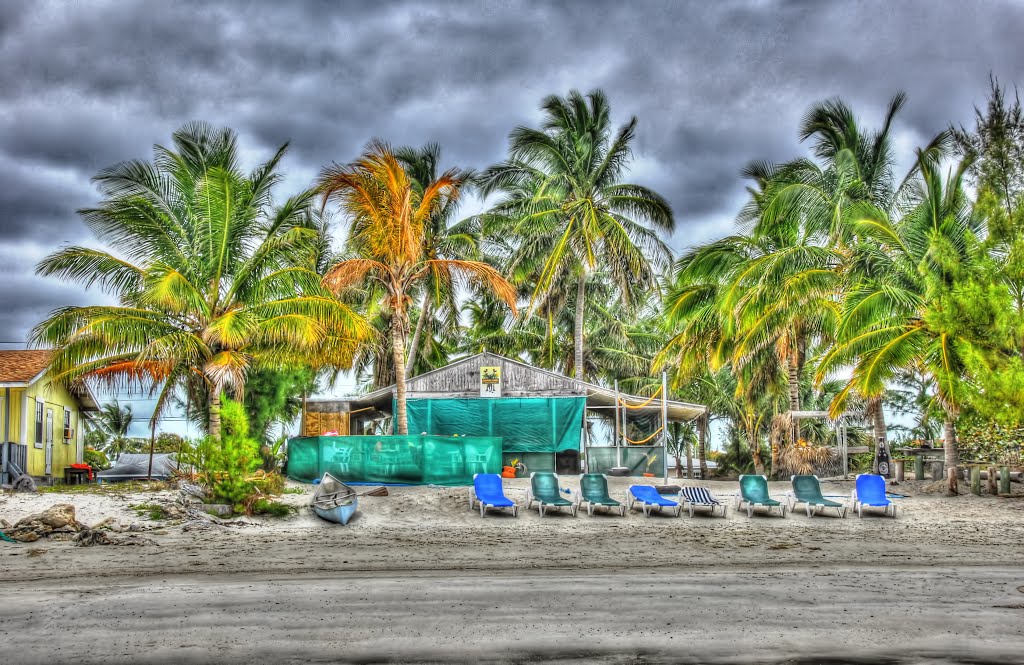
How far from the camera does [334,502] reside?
1534 cm

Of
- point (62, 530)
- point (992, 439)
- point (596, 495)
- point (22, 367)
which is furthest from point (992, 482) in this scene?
point (22, 367)

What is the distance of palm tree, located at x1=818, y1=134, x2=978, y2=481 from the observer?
17828 millimetres

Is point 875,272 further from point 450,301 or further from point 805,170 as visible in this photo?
point 450,301

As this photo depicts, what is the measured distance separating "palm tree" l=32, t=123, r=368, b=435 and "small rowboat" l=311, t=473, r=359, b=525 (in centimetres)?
313

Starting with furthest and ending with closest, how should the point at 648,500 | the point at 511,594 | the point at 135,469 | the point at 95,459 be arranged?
the point at 95,459, the point at 135,469, the point at 648,500, the point at 511,594

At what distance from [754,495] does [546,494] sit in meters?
4.16

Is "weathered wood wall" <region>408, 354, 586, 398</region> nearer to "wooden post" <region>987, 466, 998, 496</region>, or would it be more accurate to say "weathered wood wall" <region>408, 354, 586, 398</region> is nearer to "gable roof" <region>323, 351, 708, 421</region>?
"gable roof" <region>323, 351, 708, 421</region>

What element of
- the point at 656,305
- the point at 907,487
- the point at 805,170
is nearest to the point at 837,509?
the point at 907,487

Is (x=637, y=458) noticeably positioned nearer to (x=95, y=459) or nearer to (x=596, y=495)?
(x=596, y=495)

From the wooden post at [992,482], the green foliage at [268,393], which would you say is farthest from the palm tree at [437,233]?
the wooden post at [992,482]

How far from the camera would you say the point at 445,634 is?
8109mm

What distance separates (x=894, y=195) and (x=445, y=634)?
1951 cm

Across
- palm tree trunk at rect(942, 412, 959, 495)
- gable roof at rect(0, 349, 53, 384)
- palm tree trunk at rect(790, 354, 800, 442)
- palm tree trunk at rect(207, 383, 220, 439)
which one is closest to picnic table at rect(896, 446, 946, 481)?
palm tree trunk at rect(942, 412, 959, 495)

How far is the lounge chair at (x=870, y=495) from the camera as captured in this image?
16.6 m
